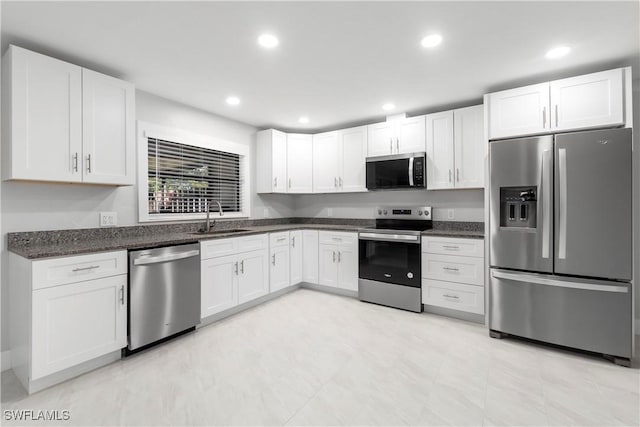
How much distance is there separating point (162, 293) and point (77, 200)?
43.9 inches

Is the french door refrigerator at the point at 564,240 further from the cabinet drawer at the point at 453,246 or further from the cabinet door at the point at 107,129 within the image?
the cabinet door at the point at 107,129

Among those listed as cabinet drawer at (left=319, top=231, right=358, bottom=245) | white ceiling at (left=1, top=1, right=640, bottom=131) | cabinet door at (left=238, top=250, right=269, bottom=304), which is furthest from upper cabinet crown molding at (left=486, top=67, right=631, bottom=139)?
cabinet door at (left=238, top=250, right=269, bottom=304)

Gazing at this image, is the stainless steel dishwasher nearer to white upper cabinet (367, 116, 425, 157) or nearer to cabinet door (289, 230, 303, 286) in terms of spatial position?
cabinet door (289, 230, 303, 286)

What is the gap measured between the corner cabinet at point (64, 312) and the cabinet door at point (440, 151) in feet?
10.7

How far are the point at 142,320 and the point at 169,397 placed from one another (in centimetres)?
77

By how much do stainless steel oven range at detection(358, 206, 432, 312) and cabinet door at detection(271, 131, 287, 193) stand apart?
56.2 inches

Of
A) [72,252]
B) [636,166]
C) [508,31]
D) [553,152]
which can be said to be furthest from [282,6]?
[636,166]

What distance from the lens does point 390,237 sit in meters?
3.47

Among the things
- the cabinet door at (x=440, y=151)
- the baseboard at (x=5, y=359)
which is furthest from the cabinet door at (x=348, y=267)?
the baseboard at (x=5, y=359)

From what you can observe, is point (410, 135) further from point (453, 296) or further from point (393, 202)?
point (453, 296)

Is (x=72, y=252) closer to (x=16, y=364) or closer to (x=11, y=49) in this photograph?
(x=16, y=364)

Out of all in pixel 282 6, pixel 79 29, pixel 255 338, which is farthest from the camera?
pixel 255 338

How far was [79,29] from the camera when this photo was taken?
1.97 metres

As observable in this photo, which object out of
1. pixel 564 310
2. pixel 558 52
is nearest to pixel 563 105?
pixel 558 52
